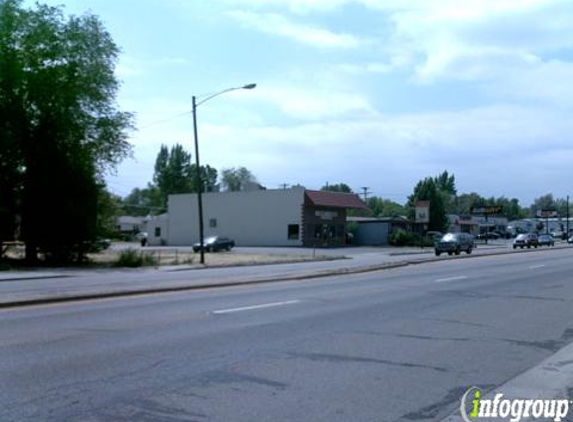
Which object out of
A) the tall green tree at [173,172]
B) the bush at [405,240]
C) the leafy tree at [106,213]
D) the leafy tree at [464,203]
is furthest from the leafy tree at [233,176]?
the leafy tree at [106,213]

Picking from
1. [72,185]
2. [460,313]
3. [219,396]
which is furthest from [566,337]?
[72,185]

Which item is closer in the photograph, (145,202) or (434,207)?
(434,207)

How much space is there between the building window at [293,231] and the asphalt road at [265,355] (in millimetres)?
53456

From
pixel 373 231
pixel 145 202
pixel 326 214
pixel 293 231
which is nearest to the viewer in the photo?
pixel 293 231

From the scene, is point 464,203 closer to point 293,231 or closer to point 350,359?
point 293,231

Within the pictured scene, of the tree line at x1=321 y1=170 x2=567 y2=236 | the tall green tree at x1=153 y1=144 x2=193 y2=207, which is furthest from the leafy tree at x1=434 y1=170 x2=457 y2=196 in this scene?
the tall green tree at x1=153 y1=144 x2=193 y2=207

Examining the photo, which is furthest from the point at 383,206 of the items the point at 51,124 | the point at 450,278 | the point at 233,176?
the point at 450,278

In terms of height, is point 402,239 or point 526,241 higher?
point 402,239

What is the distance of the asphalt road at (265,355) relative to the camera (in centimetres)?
640

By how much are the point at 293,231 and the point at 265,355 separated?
201 feet

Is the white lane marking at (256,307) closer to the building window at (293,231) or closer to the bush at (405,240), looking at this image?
the building window at (293,231)

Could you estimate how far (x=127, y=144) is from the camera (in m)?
44.0

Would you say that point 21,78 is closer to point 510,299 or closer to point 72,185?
point 72,185

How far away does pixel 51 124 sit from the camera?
39.0 m
